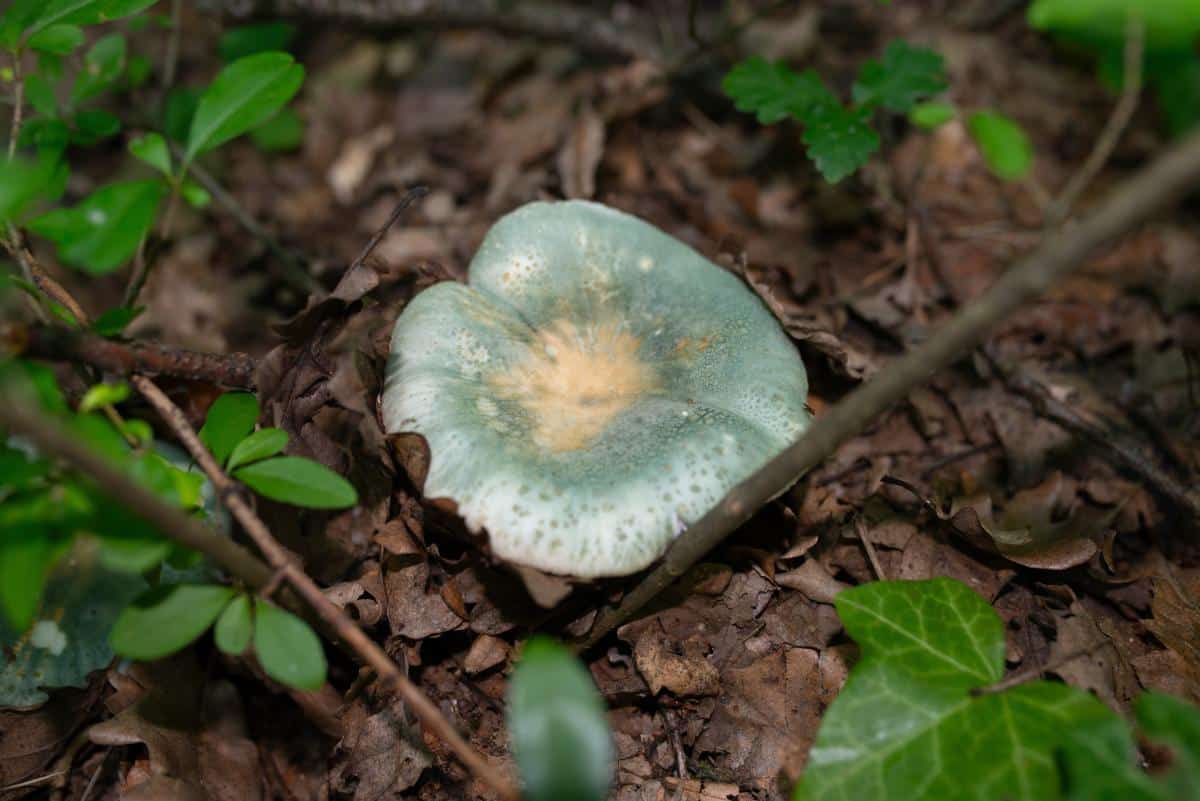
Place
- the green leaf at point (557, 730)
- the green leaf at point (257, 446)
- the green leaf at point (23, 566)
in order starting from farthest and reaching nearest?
the green leaf at point (257, 446)
the green leaf at point (23, 566)
the green leaf at point (557, 730)

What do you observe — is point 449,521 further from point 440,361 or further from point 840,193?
point 840,193

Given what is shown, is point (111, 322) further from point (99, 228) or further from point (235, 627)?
point (235, 627)

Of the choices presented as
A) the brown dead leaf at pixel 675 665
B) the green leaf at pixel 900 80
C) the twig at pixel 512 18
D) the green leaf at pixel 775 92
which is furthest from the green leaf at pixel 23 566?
the twig at pixel 512 18

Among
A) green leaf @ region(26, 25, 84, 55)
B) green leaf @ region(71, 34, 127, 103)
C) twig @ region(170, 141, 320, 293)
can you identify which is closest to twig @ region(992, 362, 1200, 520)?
twig @ region(170, 141, 320, 293)

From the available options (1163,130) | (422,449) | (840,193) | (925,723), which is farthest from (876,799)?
(1163,130)

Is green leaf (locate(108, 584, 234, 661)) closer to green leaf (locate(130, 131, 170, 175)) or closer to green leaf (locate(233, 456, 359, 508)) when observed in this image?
green leaf (locate(233, 456, 359, 508))

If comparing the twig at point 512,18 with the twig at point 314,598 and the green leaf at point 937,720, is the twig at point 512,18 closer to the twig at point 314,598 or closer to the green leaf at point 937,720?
the twig at point 314,598

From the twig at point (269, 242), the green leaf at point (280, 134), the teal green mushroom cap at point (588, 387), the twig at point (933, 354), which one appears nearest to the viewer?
the twig at point (933, 354)
